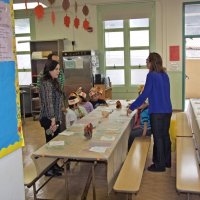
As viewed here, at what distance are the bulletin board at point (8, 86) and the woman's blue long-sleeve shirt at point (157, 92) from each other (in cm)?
222

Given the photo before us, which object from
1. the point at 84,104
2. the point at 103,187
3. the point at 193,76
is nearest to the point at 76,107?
the point at 84,104

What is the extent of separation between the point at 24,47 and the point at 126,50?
122 inches

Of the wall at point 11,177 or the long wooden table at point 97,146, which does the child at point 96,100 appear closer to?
the long wooden table at point 97,146

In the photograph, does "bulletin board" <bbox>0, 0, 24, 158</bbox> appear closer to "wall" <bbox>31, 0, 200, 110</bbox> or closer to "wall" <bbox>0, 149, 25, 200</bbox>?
Result: "wall" <bbox>0, 149, 25, 200</bbox>

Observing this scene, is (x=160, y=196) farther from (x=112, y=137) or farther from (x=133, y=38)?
(x=133, y=38)

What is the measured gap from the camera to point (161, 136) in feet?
12.1

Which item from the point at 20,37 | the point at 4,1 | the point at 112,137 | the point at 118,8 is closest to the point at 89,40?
the point at 118,8

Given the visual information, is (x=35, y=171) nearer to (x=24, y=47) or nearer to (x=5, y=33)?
(x=5, y=33)

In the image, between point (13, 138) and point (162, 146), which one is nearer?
point (13, 138)

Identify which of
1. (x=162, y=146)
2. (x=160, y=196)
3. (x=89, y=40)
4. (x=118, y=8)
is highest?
(x=118, y=8)

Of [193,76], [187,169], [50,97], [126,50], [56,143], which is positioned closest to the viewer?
[187,169]

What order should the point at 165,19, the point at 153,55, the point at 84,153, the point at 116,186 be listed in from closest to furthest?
the point at 116,186 → the point at 84,153 → the point at 153,55 → the point at 165,19

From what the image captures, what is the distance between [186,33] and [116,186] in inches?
257

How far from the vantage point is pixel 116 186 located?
8.23 feet
